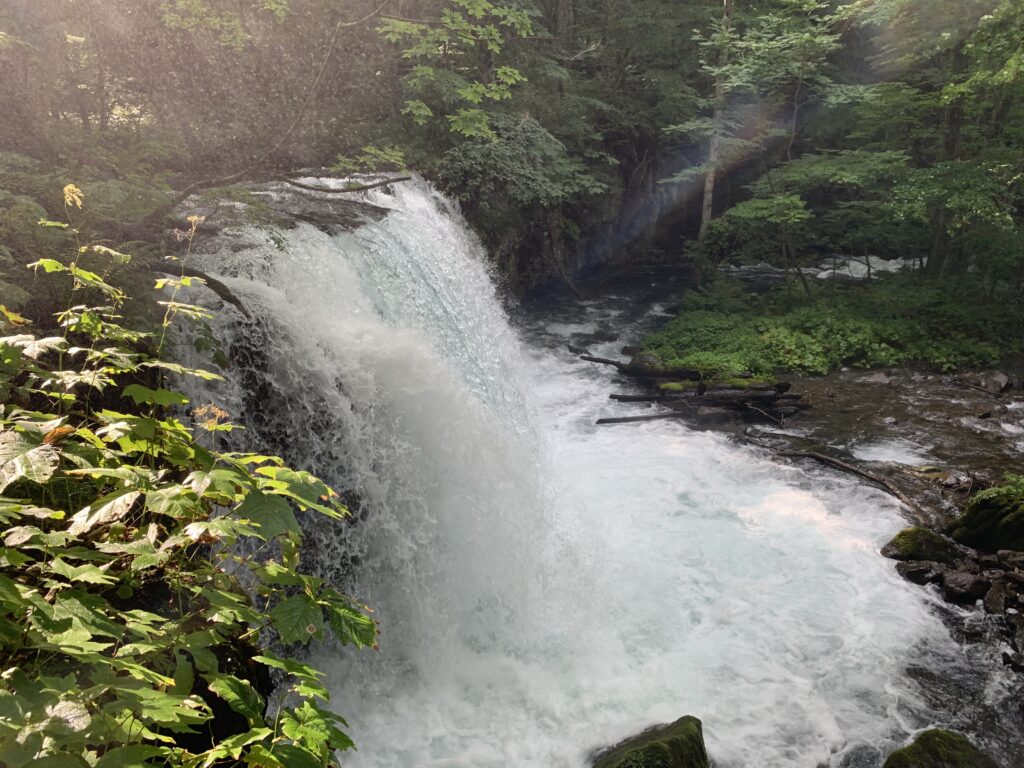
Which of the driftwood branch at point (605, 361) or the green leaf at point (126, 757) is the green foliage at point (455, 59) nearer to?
the driftwood branch at point (605, 361)

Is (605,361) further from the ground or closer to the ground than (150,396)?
closer to the ground

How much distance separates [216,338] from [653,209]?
19.7m

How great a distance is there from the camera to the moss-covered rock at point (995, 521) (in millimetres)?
6379

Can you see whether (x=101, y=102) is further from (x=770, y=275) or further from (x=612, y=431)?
(x=770, y=275)

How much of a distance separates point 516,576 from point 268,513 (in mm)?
4277

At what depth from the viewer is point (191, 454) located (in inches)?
92.8

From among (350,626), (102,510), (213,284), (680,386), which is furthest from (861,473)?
(102,510)

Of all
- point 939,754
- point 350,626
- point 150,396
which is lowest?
point 939,754

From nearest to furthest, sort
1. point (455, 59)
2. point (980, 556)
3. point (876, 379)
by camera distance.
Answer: point (980, 556), point (876, 379), point (455, 59)

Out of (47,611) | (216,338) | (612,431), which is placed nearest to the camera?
(47,611)

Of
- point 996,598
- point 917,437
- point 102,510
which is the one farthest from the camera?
point 917,437

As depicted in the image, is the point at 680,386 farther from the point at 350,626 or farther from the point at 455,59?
the point at 350,626

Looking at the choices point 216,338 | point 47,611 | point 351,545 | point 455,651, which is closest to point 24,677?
point 47,611

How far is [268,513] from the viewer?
196cm
